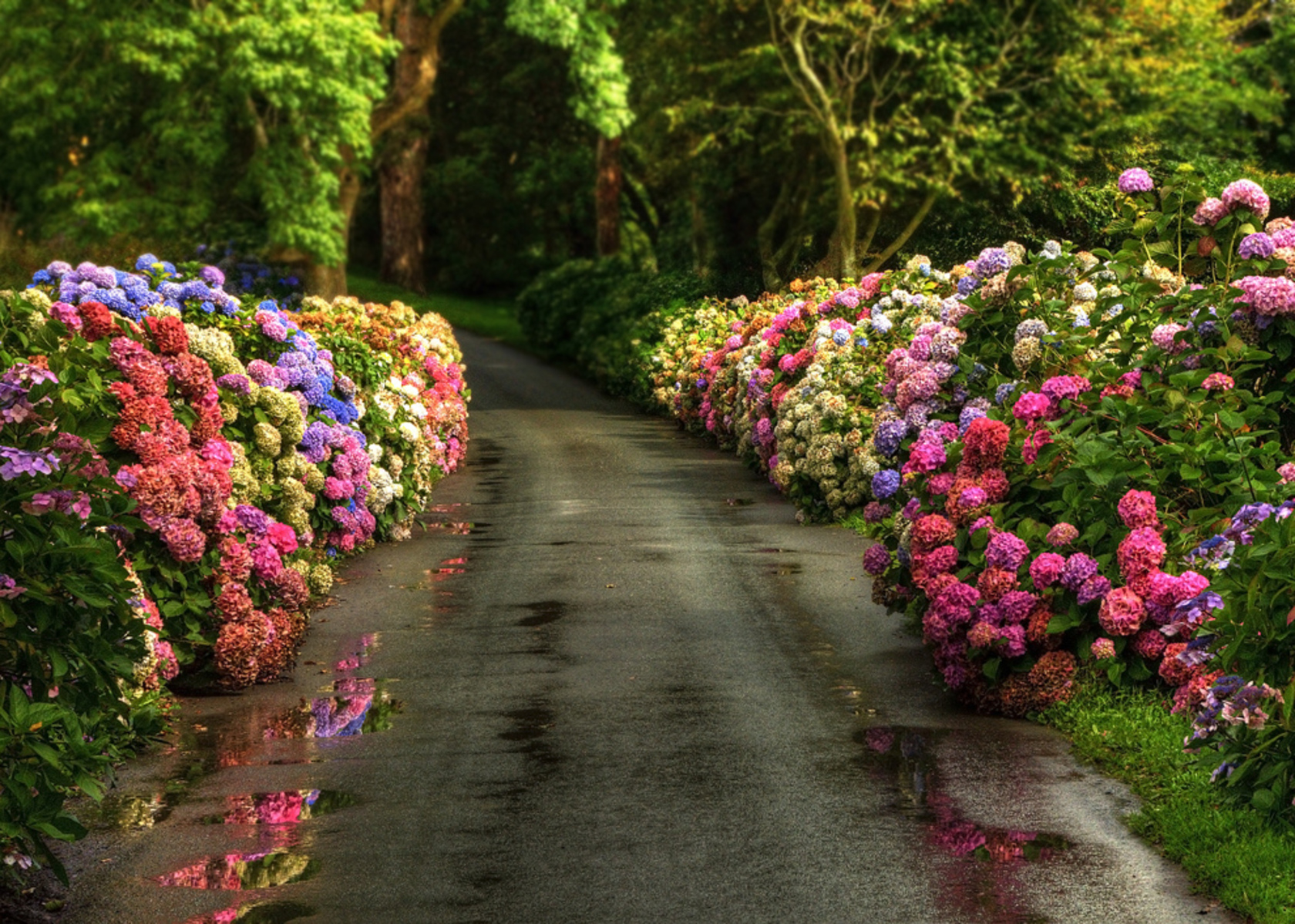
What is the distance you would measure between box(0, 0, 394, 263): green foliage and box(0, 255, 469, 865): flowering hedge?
12.7 m

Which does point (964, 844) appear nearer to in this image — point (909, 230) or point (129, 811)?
point (129, 811)

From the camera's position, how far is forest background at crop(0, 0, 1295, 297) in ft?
97.8

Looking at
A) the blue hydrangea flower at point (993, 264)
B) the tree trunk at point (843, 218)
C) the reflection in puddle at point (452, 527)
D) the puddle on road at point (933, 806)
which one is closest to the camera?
the puddle on road at point (933, 806)

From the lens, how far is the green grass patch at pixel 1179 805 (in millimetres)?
6285

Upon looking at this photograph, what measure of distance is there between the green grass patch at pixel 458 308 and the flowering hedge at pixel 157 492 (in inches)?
1240

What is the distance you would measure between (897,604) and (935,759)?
9.02 ft

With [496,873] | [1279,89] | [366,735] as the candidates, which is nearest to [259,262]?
[1279,89]

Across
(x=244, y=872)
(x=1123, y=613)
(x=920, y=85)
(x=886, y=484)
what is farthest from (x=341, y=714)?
(x=920, y=85)

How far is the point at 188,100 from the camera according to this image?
30.7m

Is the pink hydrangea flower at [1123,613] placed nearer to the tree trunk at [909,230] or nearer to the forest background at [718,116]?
the forest background at [718,116]

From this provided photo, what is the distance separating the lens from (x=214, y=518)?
9.95m

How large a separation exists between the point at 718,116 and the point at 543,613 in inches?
971

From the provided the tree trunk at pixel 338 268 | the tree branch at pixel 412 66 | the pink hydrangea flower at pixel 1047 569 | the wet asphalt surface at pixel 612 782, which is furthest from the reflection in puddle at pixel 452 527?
the tree branch at pixel 412 66

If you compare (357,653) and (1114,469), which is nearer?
(1114,469)
